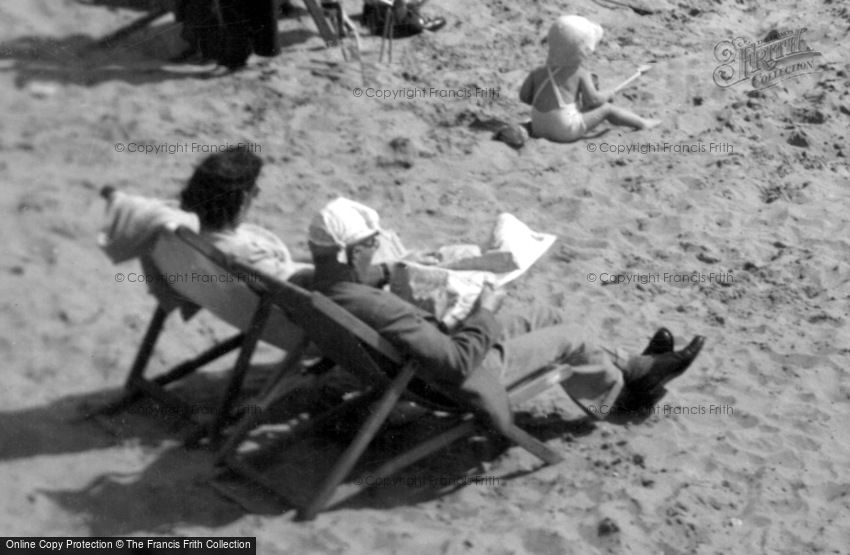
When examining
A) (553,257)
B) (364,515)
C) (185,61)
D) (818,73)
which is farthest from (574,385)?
(818,73)

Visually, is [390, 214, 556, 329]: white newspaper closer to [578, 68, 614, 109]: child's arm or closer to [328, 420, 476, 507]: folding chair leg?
[328, 420, 476, 507]: folding chair leg

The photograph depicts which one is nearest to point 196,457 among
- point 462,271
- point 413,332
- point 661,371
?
point 413,332

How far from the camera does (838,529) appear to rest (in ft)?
17.6

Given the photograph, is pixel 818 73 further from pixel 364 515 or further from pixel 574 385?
pixel 364 515

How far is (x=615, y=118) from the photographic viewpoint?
8773mm

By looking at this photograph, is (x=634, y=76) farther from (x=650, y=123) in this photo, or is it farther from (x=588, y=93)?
(x=588, y=93)

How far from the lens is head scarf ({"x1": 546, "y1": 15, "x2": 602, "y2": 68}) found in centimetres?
844

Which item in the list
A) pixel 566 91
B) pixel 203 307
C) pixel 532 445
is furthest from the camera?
pixel 566 91

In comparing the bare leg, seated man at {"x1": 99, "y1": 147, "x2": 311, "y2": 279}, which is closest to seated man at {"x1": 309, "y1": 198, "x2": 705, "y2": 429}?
seated man at {"x1": 99, "y1": 147, "x2": 311, "y2": 279}

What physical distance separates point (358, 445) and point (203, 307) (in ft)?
2.81

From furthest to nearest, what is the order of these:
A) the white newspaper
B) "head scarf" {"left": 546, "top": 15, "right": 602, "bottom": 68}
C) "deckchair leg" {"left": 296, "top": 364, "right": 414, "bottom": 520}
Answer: "head scarf" {"left": 546, "top": 15, "right": 602, "bottom": 68}
the white newspaper
"deckchair leg" {"left": 296, "top": 364, "right": 414, "bottom": 520}

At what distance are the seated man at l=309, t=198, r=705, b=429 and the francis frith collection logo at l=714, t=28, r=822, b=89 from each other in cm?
443

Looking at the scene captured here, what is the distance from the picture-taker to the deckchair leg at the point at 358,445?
4949 millimetres

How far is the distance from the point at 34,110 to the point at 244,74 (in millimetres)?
1496
